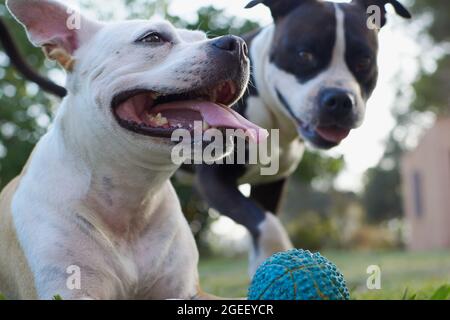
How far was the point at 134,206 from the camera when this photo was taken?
2.38 metres

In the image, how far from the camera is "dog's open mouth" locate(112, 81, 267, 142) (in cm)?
221

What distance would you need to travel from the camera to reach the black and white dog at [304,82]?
3725 millimetres

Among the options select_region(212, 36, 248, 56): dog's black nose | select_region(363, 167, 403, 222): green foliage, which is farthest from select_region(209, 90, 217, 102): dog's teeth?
select_region(363, 167, 403, 222): green foliage

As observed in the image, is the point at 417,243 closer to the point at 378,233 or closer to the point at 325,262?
the point at 378,233

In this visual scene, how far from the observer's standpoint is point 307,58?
384 cm

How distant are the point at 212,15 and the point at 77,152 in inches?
100

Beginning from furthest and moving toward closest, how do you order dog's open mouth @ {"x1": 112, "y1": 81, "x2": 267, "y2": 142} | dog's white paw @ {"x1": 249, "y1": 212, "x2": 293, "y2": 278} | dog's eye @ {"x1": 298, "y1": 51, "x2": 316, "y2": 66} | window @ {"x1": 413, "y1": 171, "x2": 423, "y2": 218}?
1. window @ {"x1": 413, "y1": 171, "x2": 423, "y2": 218}
2. dog's eye @ {"x1": 298, "y1": 51, "x2": 316, "y2": 66}
3. dog's white paw @ {"x1": 249, "y1": 212, "x2": 293, "y2": 278}
4. dog's open mouth @ {"x1": 112, "y1": 81, "x2": 267, "y2": 142}

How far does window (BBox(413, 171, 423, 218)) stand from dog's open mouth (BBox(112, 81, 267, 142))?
17876mm

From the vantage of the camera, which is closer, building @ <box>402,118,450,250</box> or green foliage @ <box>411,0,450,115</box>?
building @ <box>402,118,450,250</box>

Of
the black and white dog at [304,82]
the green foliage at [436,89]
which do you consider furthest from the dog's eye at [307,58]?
the green foliage at [436,89]

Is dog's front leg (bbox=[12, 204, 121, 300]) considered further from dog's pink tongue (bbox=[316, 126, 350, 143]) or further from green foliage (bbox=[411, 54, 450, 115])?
green foliage (bbox=[411, 54, 450, 115])

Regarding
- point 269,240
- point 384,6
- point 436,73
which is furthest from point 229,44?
point 436,73

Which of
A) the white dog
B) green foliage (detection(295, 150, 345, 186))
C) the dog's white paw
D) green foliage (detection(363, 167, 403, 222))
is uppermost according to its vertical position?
the white dog

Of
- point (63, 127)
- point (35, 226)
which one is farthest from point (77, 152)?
point (35, 226)
